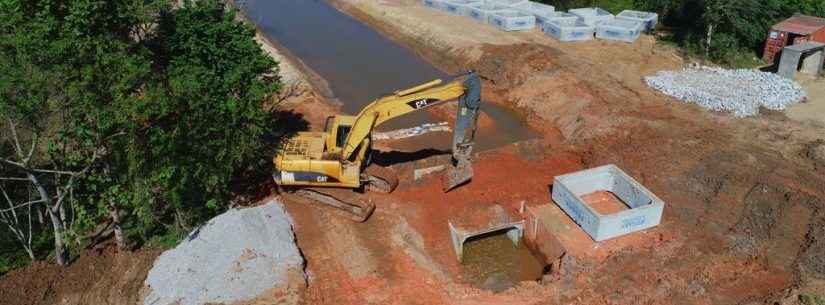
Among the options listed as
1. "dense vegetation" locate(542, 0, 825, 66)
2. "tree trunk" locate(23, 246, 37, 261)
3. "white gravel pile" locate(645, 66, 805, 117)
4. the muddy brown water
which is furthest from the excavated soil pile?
"dense vegetation" locate(542, 0, 825, 66)

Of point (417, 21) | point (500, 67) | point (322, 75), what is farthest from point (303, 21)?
point (500, 67)

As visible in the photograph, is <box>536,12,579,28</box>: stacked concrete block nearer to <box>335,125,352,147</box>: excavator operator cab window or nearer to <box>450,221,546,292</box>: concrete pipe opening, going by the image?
<box>335,125,352,147</box>: excavator operator cab window

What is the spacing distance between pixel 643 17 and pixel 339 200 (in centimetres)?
2333

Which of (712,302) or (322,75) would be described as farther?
(322,75)

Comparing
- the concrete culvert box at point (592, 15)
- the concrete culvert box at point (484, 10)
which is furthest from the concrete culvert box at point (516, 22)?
the concrete culvert box at point (592, 15)

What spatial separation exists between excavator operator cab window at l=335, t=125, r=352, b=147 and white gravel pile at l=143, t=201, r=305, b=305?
3.06 meters

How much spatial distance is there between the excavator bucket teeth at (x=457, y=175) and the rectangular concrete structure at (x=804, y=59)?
1596 centimetres

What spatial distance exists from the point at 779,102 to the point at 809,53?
449cm

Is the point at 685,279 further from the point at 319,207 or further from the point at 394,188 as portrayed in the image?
the point at 319,207

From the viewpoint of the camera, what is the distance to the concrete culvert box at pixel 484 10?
114ft

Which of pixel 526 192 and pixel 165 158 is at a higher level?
pixel 165 158

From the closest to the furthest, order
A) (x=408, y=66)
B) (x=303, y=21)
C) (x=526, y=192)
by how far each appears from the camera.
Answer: (x=526, y=192) < (x=408, y=66) < (x=303, y=21)

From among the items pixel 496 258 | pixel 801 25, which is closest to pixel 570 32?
pixel 801 25

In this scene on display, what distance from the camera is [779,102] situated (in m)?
23.0
